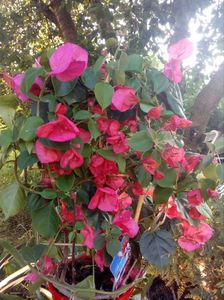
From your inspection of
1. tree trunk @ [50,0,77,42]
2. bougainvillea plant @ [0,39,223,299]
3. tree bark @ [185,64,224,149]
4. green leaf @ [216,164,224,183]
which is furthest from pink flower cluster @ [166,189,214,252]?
tree trunk @ [50,0,77,42]

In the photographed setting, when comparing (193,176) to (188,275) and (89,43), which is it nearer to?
(188,275)

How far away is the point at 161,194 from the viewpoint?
2.57 feet

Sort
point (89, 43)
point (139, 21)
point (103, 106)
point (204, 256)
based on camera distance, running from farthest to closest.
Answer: point (89, 43)
point (139, 21)
point (204, 256)
point (103, 106)

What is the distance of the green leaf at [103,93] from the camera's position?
0.70m

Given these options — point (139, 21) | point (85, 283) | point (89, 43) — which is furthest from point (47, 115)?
point (89, 43)

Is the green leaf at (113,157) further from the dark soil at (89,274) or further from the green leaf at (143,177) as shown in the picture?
the dark soil at (89,274)

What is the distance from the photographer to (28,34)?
3219 mm

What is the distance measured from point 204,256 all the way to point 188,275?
0.23 ft

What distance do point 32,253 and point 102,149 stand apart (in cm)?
29

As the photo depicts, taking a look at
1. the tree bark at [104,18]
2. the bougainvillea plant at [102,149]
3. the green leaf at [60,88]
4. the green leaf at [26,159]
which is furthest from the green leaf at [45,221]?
the tree bark at [104,18]

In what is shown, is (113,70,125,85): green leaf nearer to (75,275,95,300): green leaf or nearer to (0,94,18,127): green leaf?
(0,94,18,127): green leaf

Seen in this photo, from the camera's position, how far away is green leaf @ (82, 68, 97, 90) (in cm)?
73

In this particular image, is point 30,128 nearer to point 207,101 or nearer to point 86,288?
point 86,288

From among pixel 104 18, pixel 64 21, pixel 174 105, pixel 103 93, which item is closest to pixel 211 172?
pixel 174 105
